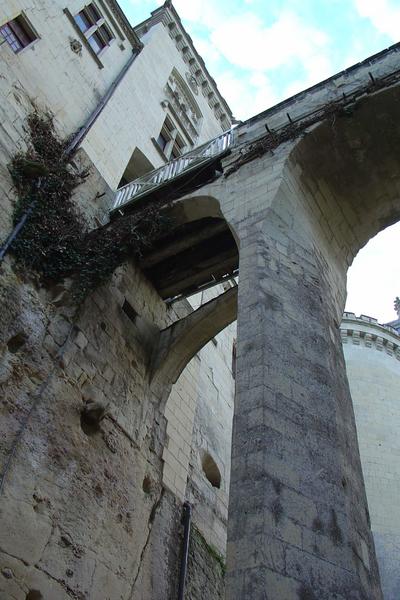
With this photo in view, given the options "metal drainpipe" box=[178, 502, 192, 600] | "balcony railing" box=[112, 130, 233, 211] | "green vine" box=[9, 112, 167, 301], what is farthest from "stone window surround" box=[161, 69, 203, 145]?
"metal drainpipe" box=[178, 502, 192, 600]

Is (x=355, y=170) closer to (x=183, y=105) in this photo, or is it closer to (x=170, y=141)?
(x=170, y=141)

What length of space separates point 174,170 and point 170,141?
5673mm

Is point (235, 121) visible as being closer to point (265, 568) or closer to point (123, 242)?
point (123, 242)

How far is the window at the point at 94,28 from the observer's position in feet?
40.0

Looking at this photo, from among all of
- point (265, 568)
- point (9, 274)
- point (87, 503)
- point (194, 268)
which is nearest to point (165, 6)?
point (194, 268)

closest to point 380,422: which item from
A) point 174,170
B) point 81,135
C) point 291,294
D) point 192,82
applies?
point 174,170

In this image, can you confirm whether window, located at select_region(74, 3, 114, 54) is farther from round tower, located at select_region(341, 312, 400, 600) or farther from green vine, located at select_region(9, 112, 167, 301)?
round tower, located at select_region(341, 312, 400, 600)

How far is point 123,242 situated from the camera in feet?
26.4

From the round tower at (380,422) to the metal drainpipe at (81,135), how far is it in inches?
484

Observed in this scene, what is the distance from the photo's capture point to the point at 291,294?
566 centimetres

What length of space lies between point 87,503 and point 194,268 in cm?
434

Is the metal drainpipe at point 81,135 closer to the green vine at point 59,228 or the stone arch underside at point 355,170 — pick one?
the green vine at point 59,228

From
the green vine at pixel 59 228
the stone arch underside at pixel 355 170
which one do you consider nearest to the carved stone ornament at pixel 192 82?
the green vine at pixel 59 228

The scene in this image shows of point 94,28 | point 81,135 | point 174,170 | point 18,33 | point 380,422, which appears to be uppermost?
point 94,28
